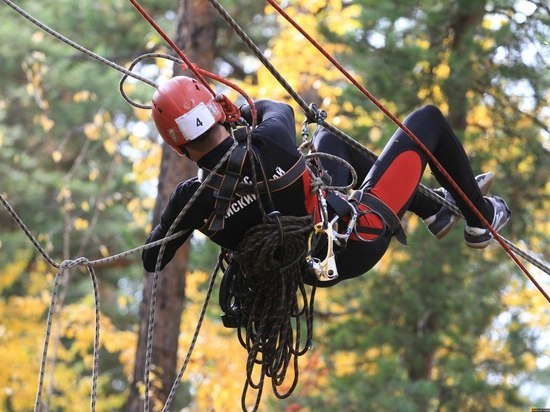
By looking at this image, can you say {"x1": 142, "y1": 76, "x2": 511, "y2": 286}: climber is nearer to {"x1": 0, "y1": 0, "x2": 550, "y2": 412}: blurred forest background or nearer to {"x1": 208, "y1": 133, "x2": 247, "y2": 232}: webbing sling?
{"x1": 208, "y1": 133, "x2": 247, "y2": 232}: webbing sling

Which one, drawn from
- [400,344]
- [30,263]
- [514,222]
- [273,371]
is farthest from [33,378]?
[273,371]

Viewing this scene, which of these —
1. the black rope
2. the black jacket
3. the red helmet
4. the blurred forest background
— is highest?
the red helmet

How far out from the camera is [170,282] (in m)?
8.49

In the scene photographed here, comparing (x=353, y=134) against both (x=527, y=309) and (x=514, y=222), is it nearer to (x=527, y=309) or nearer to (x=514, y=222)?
(x=514, y=222)

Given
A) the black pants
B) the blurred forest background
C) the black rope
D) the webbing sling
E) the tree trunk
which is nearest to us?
the webbing sling

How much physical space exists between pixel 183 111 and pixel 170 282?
4.30m

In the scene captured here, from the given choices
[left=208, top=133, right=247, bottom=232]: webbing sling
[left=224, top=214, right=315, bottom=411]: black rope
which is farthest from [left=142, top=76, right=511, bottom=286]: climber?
[left=224, top=214, right=315, bottom=411]: black rope

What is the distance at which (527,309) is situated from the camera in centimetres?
1242

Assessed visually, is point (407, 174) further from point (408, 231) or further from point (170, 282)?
point (408, 231)

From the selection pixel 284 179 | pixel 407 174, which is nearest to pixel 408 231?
pixel 407 174

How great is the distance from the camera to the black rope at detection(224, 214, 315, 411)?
4391 millimetres

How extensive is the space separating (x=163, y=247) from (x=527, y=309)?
8553 mm

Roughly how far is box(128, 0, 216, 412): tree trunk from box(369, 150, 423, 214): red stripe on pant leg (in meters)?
3.83

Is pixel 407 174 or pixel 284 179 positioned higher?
pixel 284 179
